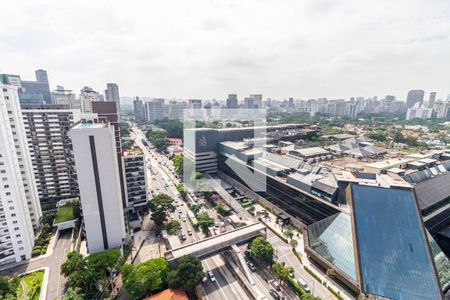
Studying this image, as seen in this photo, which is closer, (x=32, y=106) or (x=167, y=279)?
(x=167, y=279)

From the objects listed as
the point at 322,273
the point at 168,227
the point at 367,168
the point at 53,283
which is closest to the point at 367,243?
the point at 322,273

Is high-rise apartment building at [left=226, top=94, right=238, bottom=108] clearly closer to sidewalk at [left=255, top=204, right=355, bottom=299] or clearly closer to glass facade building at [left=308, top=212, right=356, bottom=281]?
sidewalk at [left=255, top=204, right=355, bottom=299]

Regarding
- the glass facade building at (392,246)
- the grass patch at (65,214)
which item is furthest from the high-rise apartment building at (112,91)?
the glass facade building at (392,246)

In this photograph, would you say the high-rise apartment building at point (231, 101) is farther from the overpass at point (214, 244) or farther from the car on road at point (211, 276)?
the car on road at point (211, 276)

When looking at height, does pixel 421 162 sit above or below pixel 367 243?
above

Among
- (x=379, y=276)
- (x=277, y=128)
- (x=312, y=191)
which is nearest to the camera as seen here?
(x=379, y=276)

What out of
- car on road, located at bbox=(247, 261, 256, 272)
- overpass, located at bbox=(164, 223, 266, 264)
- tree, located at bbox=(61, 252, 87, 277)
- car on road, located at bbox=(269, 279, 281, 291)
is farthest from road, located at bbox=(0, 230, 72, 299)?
car on road, located at bbox=(269, 279, 281, 291)

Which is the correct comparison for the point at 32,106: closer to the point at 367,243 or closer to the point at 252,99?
the point at 367,243
